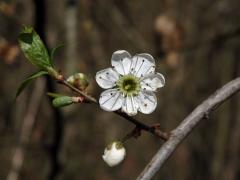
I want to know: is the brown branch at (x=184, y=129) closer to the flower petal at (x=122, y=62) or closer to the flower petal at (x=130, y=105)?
the flower petal at (x=130, y=105)

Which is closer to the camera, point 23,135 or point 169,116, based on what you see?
point 23,135

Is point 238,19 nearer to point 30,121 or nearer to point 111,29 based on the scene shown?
point 111,29

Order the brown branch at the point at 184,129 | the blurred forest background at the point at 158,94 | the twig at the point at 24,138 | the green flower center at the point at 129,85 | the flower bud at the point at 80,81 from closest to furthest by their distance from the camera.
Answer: the brown branch at the point at 184,129, the flower bud at the point at 80,81, the green flower center at the point at 129,85, the twig at the point at 24,138, the blurred forest background at the point at 158,94

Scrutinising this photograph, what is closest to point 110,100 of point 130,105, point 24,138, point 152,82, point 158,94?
point 130,105

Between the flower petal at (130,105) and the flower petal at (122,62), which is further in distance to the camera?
the flower petal at (122,62)

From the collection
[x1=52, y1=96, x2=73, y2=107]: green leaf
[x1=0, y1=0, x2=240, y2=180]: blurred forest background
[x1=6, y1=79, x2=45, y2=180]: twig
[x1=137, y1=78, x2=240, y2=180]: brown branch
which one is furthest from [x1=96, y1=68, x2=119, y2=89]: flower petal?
[x1=0, y1=0, x2=240, y2=180]: blurred forest background

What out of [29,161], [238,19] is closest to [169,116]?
[238,19]

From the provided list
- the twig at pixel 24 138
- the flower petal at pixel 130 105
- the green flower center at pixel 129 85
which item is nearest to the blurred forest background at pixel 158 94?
the twig at pixel 24 138
